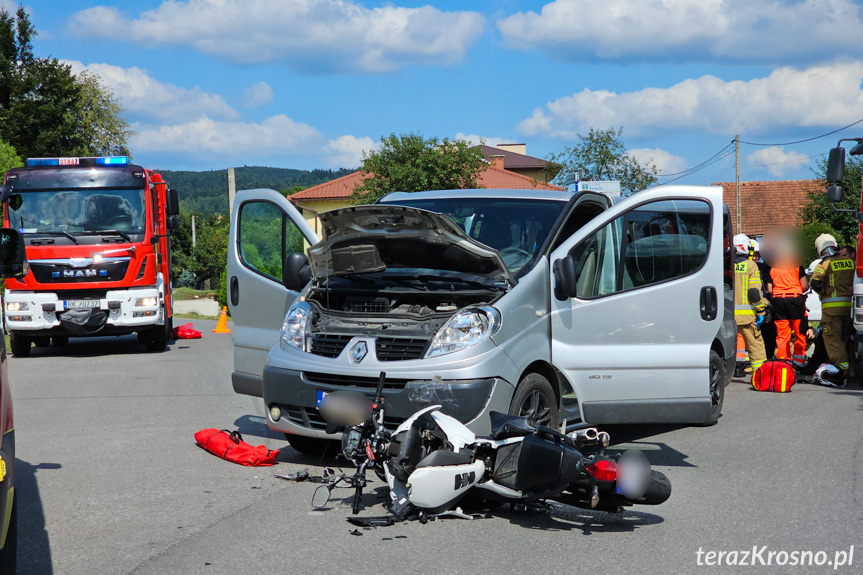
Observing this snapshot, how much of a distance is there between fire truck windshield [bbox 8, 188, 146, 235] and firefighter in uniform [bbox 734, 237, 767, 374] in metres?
9.69

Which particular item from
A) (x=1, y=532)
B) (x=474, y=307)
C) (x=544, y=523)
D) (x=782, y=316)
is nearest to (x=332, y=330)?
(x=474, y=307)

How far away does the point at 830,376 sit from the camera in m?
11.9

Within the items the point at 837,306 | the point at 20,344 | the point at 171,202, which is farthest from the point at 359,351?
the point at 20,344

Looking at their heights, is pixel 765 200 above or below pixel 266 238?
above

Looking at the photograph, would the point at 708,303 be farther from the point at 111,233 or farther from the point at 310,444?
the point at 111,233

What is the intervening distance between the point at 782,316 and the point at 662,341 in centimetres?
689

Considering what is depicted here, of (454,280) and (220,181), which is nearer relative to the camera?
(454,280)

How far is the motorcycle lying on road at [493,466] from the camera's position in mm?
5191

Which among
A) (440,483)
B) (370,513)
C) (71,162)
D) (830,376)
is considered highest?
(71,162)

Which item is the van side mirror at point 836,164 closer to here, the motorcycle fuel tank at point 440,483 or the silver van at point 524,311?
the silver van at point 524,311

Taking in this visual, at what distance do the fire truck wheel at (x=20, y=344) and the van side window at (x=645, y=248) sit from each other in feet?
40.0

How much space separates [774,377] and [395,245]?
21.8 feet

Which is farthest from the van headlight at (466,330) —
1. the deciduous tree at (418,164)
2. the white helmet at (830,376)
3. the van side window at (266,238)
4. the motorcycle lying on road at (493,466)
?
the deciduous tree at (418,164)

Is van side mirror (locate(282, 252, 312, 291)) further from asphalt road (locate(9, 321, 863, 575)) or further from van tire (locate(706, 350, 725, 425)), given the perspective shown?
van tire (locate(706, 350, 725, 425))
